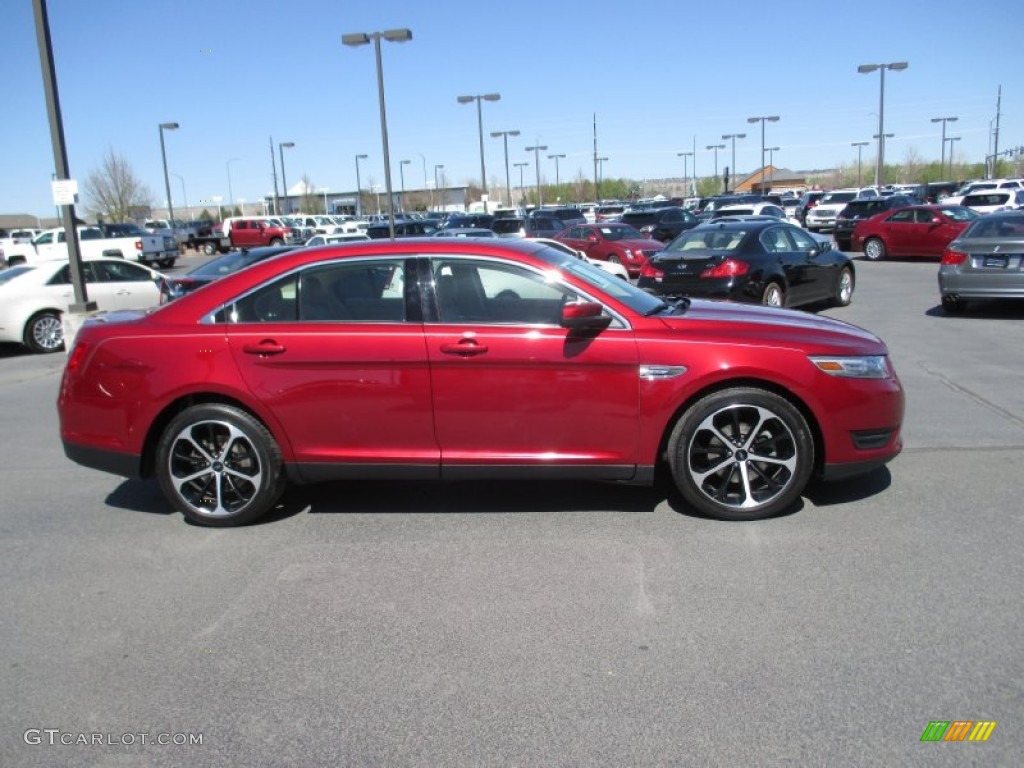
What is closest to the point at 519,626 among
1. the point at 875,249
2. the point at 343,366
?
the point at 343,366

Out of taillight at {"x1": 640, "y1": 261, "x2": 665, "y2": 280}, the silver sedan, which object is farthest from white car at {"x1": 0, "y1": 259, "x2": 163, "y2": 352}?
the silver sedan

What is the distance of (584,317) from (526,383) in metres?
0.49

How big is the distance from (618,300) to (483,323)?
789 millimetres

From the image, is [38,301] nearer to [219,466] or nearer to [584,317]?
[219,466]

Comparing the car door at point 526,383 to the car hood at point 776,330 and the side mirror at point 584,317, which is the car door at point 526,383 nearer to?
the side mirror at point 584,317

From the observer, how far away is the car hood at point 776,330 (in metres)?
4.77

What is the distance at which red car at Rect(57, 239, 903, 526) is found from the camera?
4.70m

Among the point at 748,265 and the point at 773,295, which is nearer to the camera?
the point at 748,265

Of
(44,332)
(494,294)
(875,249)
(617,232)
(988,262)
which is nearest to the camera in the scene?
(494,294)

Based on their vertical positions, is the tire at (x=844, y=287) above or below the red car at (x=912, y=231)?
below

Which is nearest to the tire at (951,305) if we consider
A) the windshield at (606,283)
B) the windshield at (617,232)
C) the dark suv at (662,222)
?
the windshield at (606,283)

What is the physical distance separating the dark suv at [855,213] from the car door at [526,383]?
26.3 meters

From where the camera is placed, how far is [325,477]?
496 centimetres

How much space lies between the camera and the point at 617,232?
878 inches
